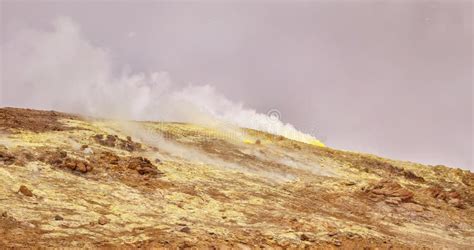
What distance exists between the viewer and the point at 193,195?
66.2 ft

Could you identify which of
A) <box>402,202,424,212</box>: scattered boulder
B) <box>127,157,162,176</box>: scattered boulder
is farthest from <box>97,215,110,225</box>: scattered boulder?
A: <box>402,202,424,212</box>: scattered boulder

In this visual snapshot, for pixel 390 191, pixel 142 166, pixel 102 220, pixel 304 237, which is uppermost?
pixel 390 191

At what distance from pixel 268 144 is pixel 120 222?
21.3 metres

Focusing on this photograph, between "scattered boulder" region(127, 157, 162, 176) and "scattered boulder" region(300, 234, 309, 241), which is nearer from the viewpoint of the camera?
"scattered boulder" region(300, 234, 309, 241)

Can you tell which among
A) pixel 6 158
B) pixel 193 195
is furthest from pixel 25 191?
pixel 193 195

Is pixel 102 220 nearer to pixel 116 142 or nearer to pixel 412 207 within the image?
pixel 116 142

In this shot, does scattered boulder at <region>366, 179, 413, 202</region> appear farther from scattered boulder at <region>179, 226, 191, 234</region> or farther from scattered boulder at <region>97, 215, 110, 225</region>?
scattered boulder at <region>97, 215, 110, 225</region>

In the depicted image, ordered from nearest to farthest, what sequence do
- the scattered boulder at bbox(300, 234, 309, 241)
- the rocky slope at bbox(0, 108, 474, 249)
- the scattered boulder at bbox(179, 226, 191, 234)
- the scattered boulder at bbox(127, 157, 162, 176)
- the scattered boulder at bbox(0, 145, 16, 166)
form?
the rocky slope at bbox(0, 108, 474, 249)
the scattered boulder at bbox(179, 226, 191, 234)
the scattered boulder at bbox(300, 234, 309, 241)
the scattered boulder at bbox(0, 145, 16, 166)
the scattered boulder at bbox(127, 157, 162, 176)

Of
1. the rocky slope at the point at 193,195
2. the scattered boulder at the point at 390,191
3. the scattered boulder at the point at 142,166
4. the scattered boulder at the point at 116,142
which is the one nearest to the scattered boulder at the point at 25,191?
the rocky slope at the point at 193,195

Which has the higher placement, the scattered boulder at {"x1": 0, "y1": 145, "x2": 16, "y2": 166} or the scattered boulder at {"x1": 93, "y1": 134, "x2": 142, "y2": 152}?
the scattered boulder at {"x1": 93, "y1": 134, "x2": 142, "y2": 152}

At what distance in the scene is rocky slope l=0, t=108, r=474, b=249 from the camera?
15.1m

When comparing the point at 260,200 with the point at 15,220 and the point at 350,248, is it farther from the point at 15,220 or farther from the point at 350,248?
the point at 15,220

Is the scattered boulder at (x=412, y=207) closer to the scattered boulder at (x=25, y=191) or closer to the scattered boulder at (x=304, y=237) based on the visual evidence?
the scattered boulder at (x=304, y=237)

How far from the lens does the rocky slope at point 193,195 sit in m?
15.1
